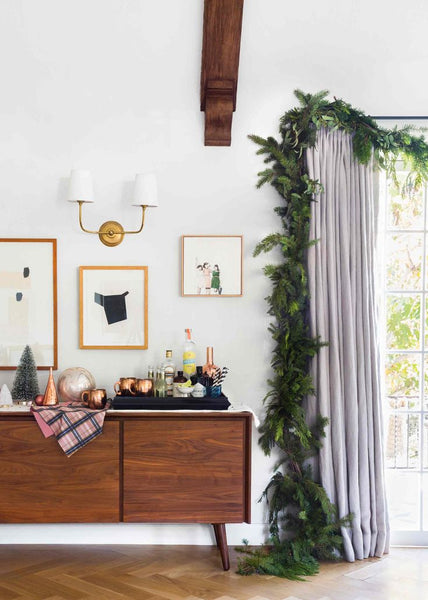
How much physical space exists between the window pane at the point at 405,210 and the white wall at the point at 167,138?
0.49 meters

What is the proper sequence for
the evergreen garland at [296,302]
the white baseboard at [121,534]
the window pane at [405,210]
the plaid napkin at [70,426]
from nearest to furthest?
the plaid napkin at [70,426], the evergreen garland at [296,302], the white baseboard at [121,534], the window pane at [405,210]

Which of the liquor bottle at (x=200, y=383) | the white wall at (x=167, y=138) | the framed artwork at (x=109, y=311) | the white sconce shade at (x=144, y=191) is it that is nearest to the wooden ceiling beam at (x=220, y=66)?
the white wall at (x=167, y=138)

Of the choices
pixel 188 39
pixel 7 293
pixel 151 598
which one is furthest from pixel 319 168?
pixel 151 598

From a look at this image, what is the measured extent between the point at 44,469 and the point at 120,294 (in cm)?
105

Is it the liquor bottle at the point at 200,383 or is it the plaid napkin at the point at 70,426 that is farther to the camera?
Answer: the liquor bottle at the point at 200,383

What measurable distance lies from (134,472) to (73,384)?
23.2 inches

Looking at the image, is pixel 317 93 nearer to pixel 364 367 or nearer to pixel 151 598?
pixel 364 367

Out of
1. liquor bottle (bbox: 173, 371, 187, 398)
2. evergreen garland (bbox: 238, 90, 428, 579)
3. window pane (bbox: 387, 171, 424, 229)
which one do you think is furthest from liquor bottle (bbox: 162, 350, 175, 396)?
window pane (bbox: 387, 171, 424, 229)

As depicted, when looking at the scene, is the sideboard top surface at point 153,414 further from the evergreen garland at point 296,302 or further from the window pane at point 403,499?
the window pane at point 403,499

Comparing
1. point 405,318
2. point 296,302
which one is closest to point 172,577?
point 296,302

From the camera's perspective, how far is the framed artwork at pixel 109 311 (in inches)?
151

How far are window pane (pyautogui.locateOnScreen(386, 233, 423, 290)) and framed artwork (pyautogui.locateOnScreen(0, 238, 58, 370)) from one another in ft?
6.43

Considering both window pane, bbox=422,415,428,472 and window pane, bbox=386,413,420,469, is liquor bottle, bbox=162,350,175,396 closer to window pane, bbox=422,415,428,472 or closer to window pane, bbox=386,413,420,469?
window pane, bbox=386,413,420,469

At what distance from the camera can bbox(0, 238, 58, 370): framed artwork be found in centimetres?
384
